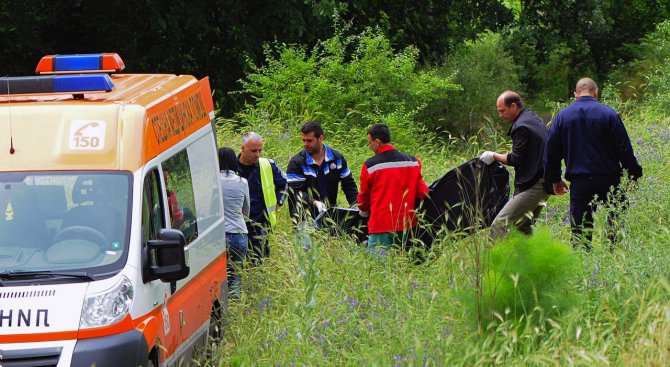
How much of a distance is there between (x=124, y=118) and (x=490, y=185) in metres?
4.49

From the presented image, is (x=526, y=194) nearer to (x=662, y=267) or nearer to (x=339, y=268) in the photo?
(x=339, y=268)

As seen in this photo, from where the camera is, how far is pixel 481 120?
28.0m

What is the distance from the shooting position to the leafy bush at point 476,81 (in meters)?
27.0

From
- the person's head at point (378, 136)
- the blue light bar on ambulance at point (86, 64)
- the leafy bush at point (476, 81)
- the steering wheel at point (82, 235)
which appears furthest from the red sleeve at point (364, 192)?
the leafy bush at point (476, 81)

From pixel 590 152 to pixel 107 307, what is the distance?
15.9 ft

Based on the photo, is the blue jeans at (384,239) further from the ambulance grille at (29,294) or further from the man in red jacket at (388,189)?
the ambulance grille at (29,294)

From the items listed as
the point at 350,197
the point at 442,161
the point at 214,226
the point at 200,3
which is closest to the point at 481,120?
the point at 200,3

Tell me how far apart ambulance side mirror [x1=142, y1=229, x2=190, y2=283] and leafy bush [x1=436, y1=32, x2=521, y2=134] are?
18.7 m

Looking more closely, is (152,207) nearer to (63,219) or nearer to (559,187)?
(63,219)

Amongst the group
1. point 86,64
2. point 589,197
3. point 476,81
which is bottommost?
point 476,81

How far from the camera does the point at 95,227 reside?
7203 millimetres

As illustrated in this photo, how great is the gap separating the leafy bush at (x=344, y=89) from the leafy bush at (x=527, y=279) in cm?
1113

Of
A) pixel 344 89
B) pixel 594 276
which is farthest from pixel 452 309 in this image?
pixel 344 89

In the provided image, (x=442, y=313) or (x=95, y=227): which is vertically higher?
(x=95, y=227)
